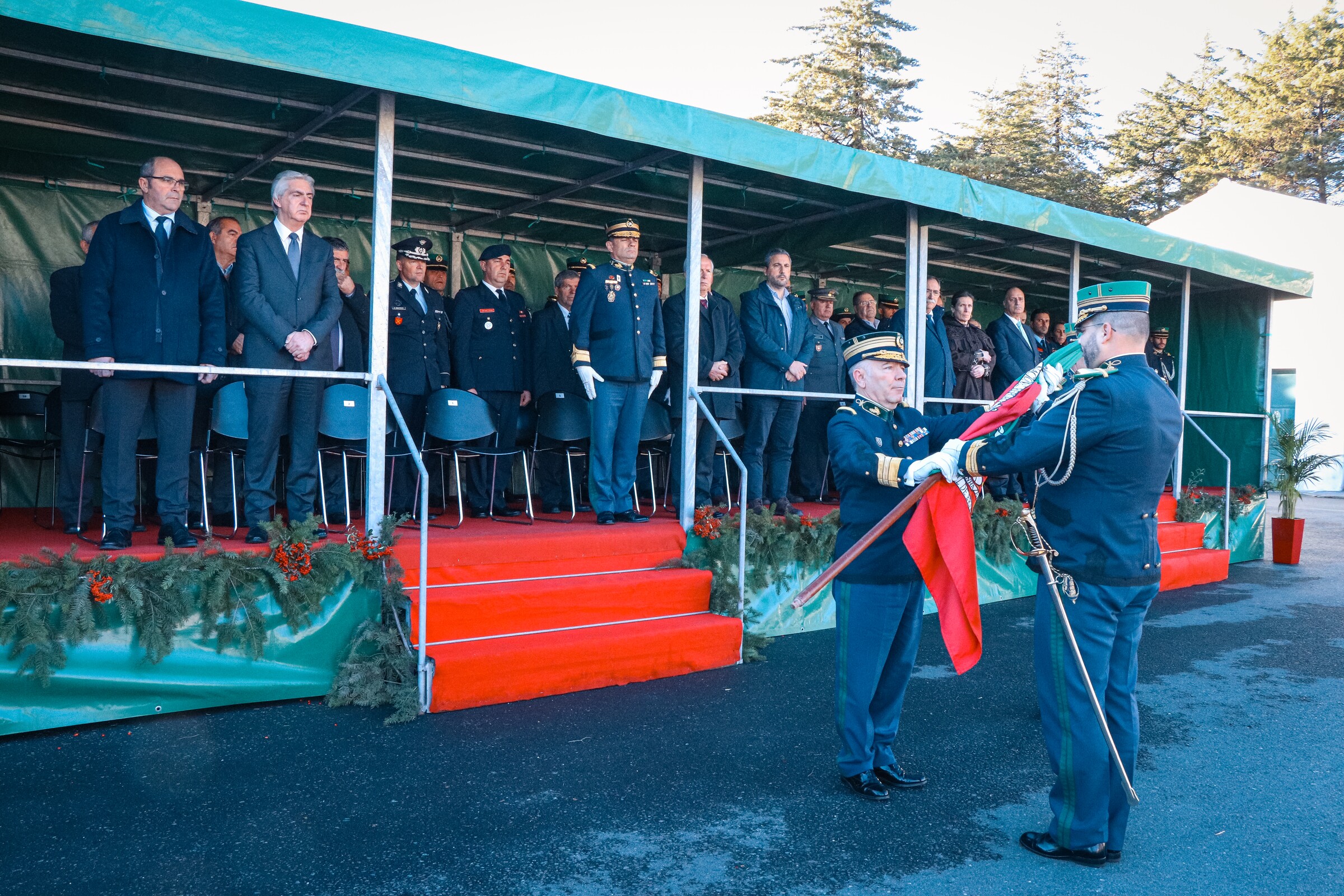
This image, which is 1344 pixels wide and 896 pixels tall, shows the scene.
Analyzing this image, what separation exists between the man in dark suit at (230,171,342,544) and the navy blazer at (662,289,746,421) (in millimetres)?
2349

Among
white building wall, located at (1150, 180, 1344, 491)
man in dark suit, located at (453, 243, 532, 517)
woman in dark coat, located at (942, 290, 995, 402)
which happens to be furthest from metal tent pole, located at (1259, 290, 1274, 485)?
white building wall, located at (1150, 180, 1344, 491)

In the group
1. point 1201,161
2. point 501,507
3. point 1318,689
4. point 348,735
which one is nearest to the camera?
point 348,735

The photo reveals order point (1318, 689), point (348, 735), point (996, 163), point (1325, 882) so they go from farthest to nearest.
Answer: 1. point (996, 163)
2. point (1318, 689)
3. point (348, 735)
4. point (1325, 882)

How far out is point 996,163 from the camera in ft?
88.3

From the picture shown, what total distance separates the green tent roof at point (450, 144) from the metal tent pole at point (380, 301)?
0.21 metres

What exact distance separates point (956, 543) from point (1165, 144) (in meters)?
32.2

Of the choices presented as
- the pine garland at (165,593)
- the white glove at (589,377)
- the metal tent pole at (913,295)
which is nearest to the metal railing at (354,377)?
the pine garland at (165,593)

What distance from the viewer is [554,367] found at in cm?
665

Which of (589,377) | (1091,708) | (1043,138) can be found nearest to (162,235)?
(589,377)

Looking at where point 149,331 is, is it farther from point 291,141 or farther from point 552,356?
point 552,356

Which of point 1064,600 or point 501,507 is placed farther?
point 501,507

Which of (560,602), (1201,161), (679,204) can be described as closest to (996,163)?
(1201,161)

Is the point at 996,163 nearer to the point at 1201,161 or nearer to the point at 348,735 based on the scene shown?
Answer: the point at 1201,161

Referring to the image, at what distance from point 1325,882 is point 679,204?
6.00 m
